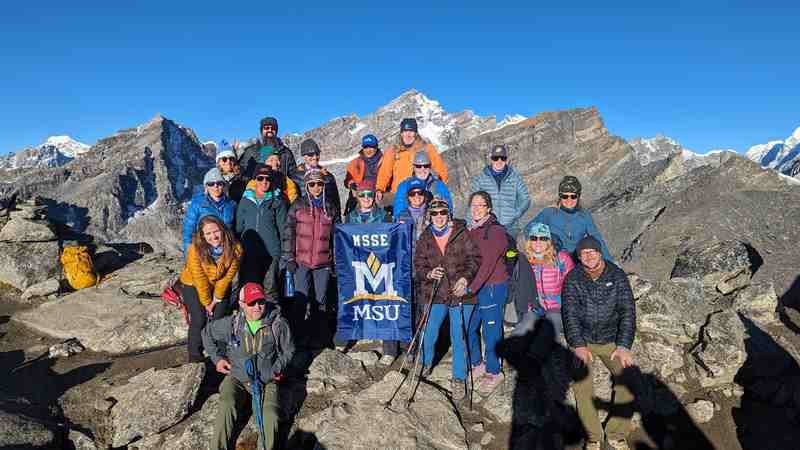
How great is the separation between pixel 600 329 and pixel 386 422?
3.67 metres

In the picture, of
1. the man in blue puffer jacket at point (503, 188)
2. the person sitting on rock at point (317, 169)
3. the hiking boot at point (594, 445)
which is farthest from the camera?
the person sitting on rock at point (317, 169)

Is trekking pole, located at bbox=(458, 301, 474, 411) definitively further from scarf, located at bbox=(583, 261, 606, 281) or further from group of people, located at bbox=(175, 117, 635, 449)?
scarf, located at bbox=(583, 261, 606, 281)

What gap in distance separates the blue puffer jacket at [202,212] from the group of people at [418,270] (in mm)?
21

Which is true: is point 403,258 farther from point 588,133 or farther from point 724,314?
point 588,133

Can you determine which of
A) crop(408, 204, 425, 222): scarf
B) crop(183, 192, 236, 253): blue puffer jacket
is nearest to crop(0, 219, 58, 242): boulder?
crop(183, 192, 236, 253): blue puffer jacket

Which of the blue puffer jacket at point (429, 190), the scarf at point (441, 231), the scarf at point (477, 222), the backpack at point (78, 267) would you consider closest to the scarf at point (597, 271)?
the scarf at point (477, 222)

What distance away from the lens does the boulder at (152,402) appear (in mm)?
6879

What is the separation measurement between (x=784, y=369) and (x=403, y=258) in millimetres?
8042

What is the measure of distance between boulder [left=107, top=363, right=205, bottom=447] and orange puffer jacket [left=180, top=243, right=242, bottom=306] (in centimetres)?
126

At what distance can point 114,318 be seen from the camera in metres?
11.3

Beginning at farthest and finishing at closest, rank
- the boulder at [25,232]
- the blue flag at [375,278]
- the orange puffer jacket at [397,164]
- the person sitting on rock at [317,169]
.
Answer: the boulder at [25,232] → the orange puffer jacket at [397,164] → the person sitting on rock at [317,169] → the blue flag at [375,278]

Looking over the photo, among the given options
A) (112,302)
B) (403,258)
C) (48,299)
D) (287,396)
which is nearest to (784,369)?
(403,258)

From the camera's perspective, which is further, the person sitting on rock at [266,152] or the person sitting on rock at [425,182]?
the person sitting on rock at [266,152]

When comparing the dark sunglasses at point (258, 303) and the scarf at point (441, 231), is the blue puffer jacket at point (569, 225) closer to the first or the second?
the scarf at point (441, 231)
